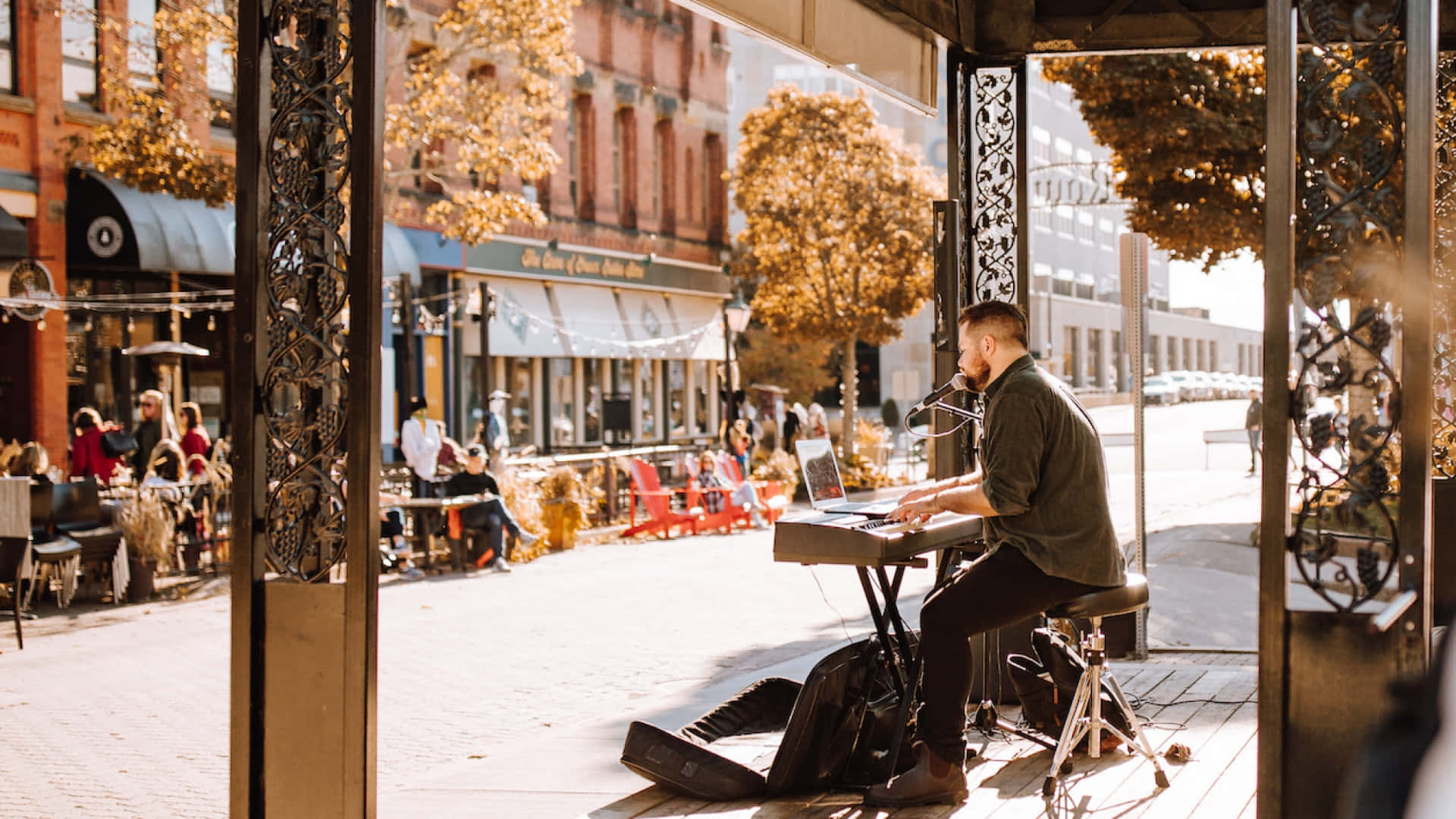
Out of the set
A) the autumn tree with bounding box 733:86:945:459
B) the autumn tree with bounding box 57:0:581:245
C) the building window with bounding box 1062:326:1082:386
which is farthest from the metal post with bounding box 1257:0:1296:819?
the building window with bounding box 1062:326:1082:386

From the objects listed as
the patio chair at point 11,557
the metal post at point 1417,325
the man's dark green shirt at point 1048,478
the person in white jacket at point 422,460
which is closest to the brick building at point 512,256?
the person in white jacket at point 422,460

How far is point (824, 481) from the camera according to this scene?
6660mm

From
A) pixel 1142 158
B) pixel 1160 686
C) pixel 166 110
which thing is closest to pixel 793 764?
pixel 1160 686

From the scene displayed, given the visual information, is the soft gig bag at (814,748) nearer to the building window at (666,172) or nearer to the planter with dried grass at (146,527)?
the planter with dried grass at (146,527)

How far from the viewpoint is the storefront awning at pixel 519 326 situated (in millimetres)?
31445

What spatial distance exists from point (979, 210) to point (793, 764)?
330 cm

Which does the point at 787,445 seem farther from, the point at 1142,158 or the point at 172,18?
the point at 172,18

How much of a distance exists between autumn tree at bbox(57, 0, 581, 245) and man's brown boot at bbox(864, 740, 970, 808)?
14755mm

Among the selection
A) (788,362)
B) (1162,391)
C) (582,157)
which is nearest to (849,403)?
(582,157)

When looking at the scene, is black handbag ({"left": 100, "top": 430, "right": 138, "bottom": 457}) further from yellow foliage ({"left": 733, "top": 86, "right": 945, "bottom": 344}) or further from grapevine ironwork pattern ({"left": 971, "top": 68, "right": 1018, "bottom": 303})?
yellow foliage ({"left": 733, "top": 86, "right": 945, "bottom": 344})

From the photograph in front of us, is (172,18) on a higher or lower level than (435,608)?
higher

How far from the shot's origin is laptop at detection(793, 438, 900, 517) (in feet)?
20.8

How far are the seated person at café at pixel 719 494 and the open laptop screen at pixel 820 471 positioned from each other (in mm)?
14640

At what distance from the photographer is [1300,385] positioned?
4090 mm
